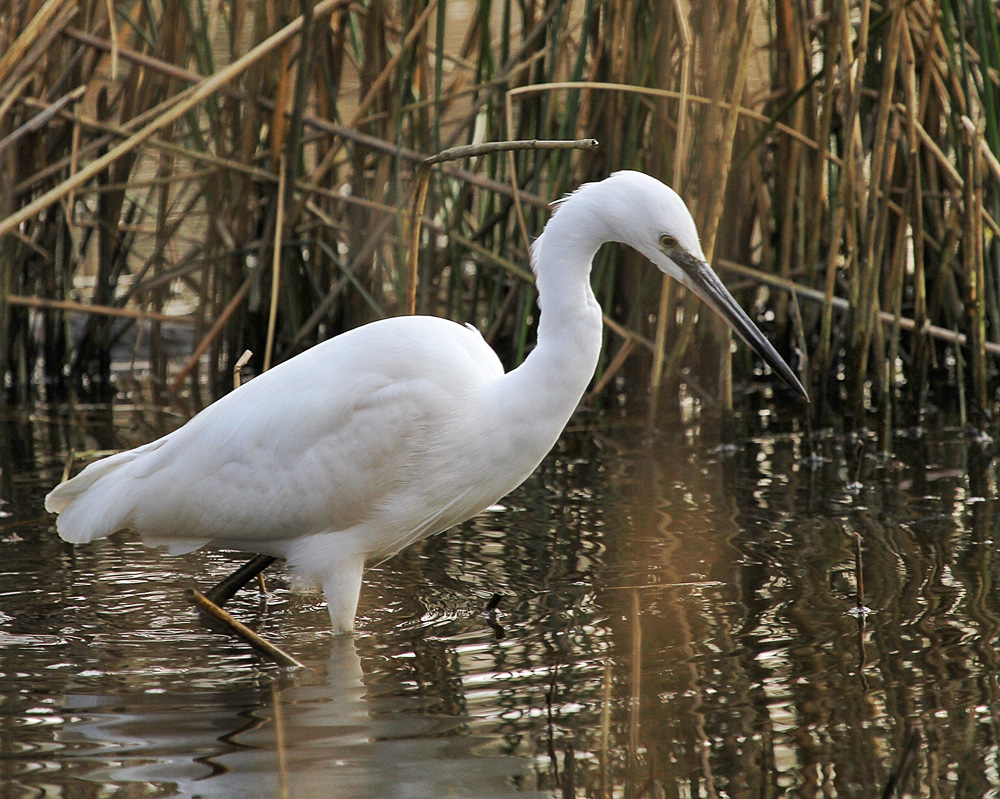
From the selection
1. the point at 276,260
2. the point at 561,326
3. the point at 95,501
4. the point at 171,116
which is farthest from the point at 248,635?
the point at 171,116

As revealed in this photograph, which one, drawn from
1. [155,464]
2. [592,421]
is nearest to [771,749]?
[155,464]

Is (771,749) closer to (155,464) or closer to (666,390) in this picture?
(155,464)

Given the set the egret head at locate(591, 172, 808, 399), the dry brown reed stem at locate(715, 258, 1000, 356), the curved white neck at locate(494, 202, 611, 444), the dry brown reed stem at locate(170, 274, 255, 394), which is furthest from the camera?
the dry brown reed stem at locate(170, 274, 255, 394)

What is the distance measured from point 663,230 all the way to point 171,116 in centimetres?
217

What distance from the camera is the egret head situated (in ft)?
10.6

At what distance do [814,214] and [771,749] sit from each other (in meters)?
2.98

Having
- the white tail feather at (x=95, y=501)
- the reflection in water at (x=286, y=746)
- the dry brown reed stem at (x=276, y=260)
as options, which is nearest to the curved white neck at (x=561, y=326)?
the reflection in water at (x=286, y=746)

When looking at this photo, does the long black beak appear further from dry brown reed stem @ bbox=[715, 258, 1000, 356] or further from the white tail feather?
dry brown reed stem @ bbox=[715, 258, 1000, 356]

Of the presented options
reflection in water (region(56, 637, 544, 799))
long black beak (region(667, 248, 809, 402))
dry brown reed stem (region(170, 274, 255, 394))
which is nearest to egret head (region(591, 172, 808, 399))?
long black beak (region(667, 248, 809, 402))

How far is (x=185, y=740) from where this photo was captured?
9.50 ft

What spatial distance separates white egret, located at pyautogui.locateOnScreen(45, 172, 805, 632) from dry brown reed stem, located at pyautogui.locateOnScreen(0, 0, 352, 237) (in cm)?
116

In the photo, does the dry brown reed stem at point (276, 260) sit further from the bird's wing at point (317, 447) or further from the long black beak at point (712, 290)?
the long black beak at point (712, 290)

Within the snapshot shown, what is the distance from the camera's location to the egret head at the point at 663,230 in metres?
3.23

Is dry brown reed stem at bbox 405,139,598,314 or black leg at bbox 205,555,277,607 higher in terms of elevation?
dry brown reed stem at bbox 405,139,598,314
